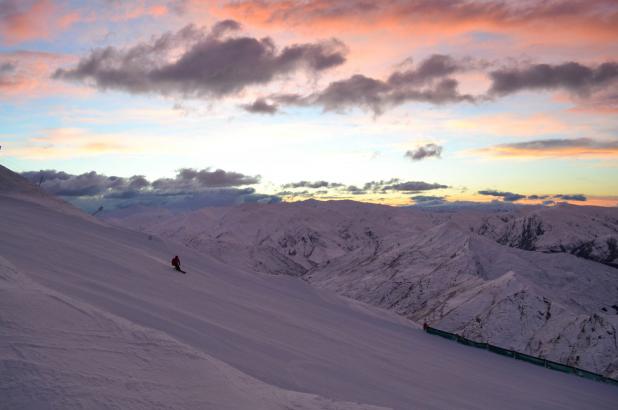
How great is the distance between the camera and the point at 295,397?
13250 mm

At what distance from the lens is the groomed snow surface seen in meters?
10.0

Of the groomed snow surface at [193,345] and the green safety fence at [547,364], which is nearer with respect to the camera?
the groomed snow surface at [193,345]

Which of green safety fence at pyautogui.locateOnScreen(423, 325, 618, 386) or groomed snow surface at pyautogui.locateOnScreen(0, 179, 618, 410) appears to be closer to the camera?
groomed snow surface at pyautogui.locateOnScreen(0, 179, 618, 410)

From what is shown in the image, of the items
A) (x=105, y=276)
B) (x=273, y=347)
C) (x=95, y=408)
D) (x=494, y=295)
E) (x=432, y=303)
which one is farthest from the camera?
(x=432, y=303)

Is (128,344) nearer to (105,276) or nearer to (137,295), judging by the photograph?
(137,295)

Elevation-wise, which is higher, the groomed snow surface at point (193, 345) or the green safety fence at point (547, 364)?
the groomed snow surface at point (193, 345)

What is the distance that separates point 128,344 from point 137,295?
892 centimetres

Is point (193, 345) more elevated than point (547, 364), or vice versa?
point (193, 345)

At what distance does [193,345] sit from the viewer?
15805 millimetres

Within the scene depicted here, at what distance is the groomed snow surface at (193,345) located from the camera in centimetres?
1002

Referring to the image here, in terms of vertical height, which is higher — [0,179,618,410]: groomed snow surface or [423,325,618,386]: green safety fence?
[0,179,618,410]: groomed snow surface

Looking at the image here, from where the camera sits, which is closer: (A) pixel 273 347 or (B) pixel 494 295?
(A) pixel 273 347

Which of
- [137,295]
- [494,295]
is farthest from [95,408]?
[494,295]

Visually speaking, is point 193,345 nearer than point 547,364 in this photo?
Yes
